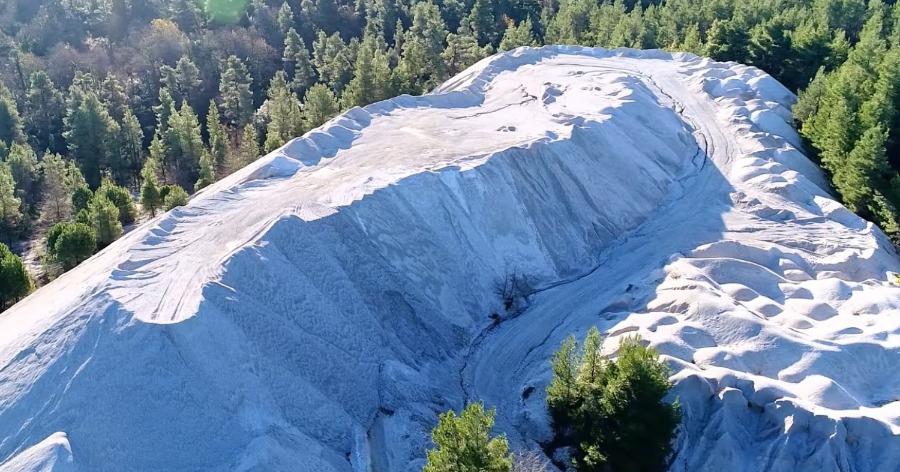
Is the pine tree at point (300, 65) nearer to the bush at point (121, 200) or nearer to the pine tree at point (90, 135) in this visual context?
the pine tree at point (90, 135)

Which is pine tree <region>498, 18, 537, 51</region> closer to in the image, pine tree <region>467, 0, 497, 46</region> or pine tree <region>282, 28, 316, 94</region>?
pine tree <region>467, 0, 497, 46</region>

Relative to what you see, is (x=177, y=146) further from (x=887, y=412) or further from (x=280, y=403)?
(x=887, y=412)

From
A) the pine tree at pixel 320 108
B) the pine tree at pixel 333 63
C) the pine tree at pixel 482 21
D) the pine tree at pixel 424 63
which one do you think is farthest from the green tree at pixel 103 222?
the pine tree at pixel 482 21

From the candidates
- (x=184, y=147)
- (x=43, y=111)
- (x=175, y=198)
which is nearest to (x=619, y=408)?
(x=175, y=198)

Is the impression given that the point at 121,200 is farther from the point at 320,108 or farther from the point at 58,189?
the point at 320,108

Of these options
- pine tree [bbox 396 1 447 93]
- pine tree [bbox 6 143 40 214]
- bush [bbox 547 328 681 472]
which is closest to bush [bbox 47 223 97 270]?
pine tree [bbox 6 143 40 214]

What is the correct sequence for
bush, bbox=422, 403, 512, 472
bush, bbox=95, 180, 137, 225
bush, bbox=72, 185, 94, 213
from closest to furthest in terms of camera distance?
bush, bbox=422, 403, 512, 472, bush, bbox=95, 180, 137, 225, bush, bbox=72, 185, 94, 213

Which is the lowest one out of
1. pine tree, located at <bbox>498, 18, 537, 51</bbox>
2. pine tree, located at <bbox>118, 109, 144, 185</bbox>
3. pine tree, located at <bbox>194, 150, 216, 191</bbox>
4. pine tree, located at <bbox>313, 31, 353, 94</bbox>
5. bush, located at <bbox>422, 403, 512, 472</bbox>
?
pine tree, located at <bbox>118, 109, 144, 185</bbox>
